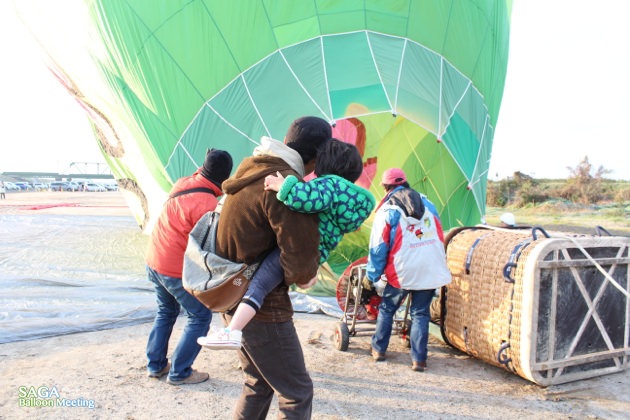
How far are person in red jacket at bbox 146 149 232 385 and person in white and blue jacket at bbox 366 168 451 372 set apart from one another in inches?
48.3

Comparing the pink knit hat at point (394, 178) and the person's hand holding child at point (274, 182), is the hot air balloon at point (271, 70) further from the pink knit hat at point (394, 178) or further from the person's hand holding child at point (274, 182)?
the person's hand holding child at point (274, 182)

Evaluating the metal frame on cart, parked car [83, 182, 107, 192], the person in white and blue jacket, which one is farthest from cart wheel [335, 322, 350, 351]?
parked car [83, 182, 107, 192]

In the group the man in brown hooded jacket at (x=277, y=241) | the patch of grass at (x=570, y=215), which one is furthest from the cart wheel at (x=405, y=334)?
the patch of grass at (x=570, y=215)

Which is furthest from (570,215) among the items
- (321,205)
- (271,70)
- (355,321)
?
(321,205)

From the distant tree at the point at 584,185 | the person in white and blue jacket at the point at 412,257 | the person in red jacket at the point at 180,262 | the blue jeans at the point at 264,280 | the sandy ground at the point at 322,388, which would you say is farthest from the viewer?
the distant tree at the point at 584,185

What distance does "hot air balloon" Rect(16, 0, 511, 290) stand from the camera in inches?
203

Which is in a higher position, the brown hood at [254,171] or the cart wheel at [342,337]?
the brown hood at [254,171]

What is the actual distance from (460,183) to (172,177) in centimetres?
330

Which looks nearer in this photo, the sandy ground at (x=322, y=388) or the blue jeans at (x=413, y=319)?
the sandy ground at (x=322, y=388)

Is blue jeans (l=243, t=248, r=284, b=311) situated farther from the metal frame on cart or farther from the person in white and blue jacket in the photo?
the metal frame on cart

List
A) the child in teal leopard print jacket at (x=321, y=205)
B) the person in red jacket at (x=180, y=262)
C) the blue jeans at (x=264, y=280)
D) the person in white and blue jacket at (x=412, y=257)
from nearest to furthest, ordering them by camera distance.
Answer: the child in teal leopard print jacket at (x=321, y=205), the blue jeans at (x=264, y=280), the person in red jacket at (x=180, y=262), the person in white and blue jacket at (x=412, y=257)

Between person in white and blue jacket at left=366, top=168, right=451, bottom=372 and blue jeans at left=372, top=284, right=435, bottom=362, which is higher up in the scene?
person in white and blue jacket at left=366, top=168, right=451, bottom=372

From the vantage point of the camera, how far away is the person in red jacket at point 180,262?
3.09 metres

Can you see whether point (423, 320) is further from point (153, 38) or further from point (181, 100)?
point (153, 38)
